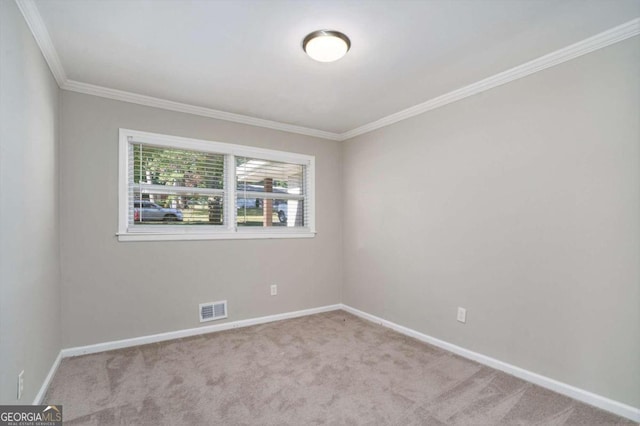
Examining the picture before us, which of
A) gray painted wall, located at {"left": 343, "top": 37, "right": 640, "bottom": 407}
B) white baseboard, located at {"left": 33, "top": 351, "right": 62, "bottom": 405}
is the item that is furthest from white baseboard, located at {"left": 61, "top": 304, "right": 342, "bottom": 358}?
gray painted wall, located at {"left": 343, "top": 37, "right": 640, "bottom": 407}

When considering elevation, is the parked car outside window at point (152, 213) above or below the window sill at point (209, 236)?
above

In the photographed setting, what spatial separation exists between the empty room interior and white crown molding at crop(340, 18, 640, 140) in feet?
0.05

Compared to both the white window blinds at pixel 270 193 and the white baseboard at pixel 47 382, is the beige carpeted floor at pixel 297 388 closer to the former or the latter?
the white baseboard at pixel 47 382

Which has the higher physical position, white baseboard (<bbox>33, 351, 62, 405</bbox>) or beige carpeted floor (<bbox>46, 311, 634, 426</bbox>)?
white baseboard (<bbox>33, 351, 62, 405</bbox>)

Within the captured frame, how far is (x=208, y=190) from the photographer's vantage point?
11.7 ft

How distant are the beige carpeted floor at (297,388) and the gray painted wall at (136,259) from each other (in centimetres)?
34

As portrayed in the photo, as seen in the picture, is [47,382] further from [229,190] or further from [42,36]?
[42,36]

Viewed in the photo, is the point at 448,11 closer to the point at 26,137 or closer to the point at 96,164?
the point at 26,137

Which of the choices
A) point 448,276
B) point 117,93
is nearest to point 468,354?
point 448,276

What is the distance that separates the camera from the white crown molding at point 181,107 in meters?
2.88

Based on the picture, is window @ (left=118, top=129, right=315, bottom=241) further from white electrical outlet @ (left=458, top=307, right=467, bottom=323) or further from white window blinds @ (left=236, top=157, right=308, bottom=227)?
white electrical outlet @ (left=458, top=307, right=467, bottom=323)

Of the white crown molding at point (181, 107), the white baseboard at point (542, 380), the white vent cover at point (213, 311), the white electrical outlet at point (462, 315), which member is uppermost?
the white crown molding at point (181, 107)

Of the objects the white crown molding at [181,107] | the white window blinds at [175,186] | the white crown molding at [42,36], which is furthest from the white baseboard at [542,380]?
the white crown molding at [42,36]

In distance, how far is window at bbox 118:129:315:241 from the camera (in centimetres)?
317
